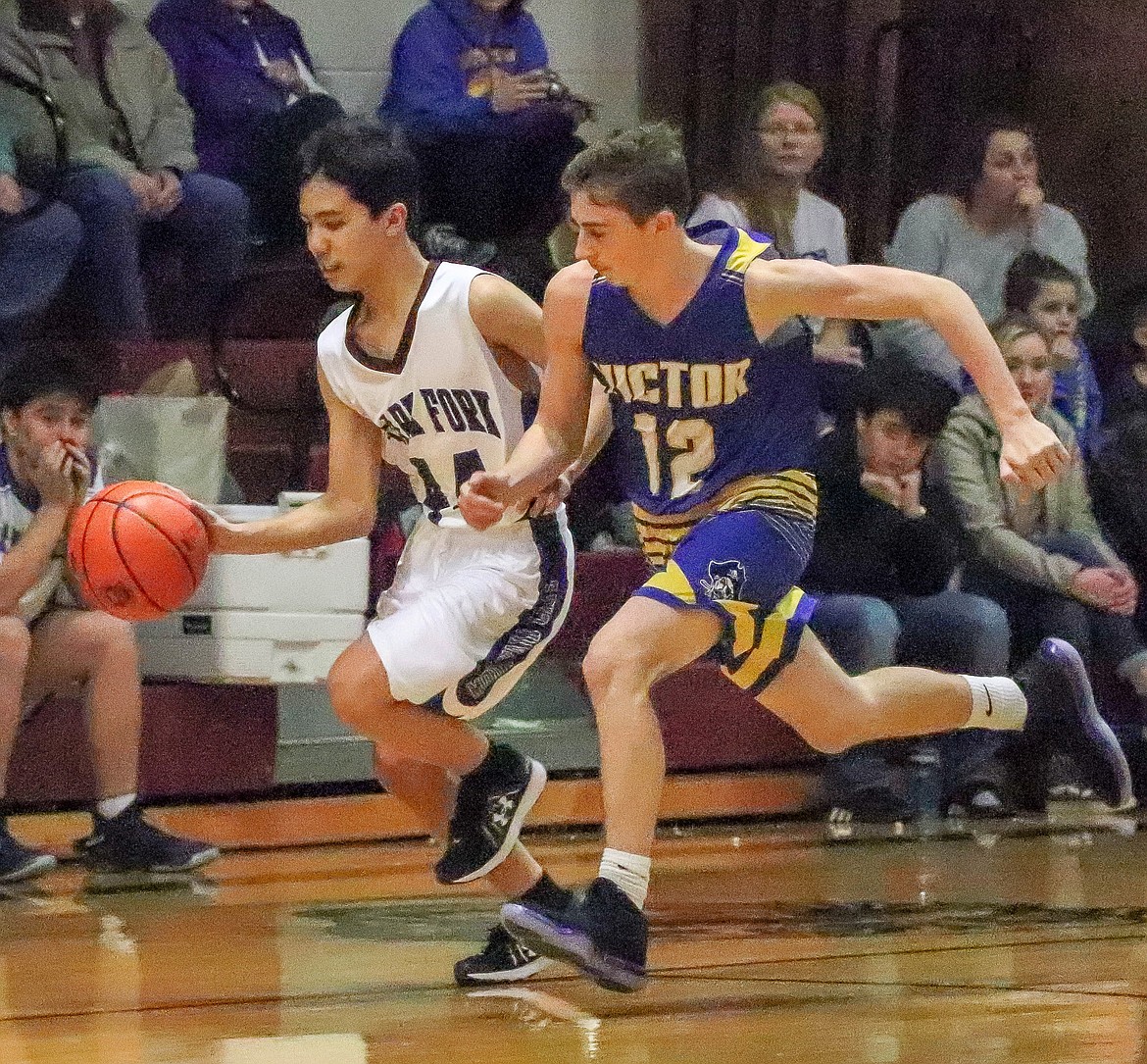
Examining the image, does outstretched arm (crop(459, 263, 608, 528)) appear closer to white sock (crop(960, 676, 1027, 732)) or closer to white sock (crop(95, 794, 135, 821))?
white sock (crop(960, 676, 1027, 732))

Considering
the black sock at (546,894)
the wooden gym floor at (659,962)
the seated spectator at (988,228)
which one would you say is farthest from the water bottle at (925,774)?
the black sock at (546,894)

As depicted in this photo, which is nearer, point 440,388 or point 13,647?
point 440,388

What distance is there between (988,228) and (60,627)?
357cm

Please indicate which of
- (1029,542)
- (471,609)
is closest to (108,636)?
(471,609)

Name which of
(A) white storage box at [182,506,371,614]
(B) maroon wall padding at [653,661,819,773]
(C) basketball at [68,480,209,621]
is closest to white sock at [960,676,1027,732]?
(C) basketball at [68,480,209,621]

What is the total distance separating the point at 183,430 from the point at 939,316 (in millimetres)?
2882

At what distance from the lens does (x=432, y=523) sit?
3.93m

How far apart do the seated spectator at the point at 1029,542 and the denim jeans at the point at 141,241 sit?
235 centimetres

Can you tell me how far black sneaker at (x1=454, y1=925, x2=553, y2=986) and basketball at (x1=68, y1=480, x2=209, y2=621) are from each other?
880 millimetres

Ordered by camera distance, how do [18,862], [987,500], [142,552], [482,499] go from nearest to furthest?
1. [482,499]
2. [142,552]
3. [18,862]
4. [987,500]

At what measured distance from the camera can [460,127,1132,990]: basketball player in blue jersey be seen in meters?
3.32

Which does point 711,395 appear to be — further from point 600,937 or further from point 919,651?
point 919,651

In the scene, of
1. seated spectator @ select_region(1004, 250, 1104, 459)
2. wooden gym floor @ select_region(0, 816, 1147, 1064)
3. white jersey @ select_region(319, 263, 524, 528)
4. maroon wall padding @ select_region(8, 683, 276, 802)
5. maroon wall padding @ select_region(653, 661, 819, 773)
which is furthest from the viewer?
seated spectator @ select_region(1004, 250, 1104, 459)

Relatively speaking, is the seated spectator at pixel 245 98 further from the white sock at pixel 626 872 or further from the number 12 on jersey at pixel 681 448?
the white sock at pixel 626 872
